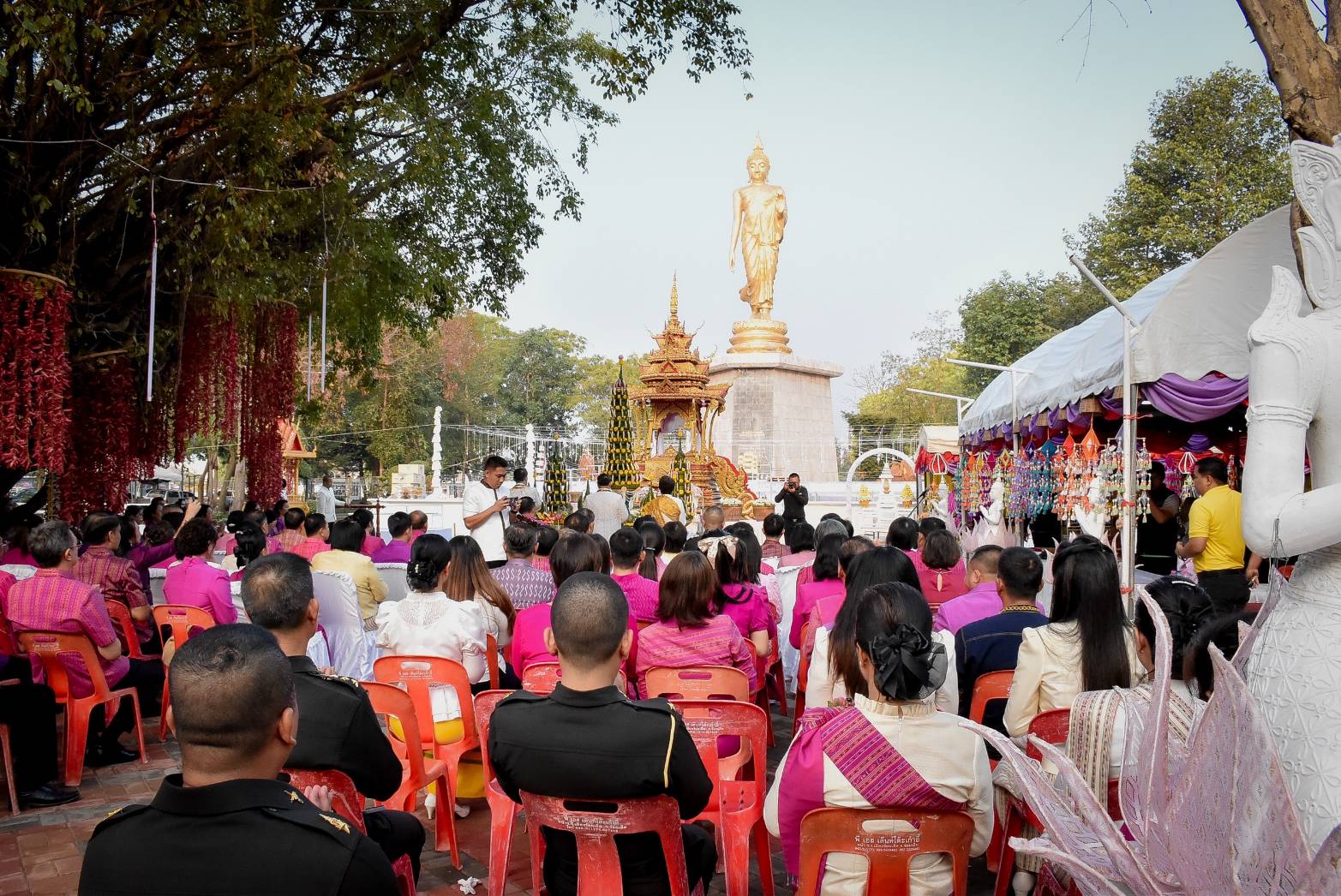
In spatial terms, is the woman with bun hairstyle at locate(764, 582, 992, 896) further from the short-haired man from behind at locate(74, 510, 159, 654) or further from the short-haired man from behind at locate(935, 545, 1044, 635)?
the short-haired man from behind at locate(74, 510, 159, 654)

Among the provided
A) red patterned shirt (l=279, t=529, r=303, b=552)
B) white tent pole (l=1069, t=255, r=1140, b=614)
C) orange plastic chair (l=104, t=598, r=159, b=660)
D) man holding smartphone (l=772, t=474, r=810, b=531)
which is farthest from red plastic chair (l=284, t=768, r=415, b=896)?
man holding smartphone (l=772, t=474, r=810, b=531)

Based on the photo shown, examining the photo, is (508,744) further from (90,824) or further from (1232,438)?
(1232,438)

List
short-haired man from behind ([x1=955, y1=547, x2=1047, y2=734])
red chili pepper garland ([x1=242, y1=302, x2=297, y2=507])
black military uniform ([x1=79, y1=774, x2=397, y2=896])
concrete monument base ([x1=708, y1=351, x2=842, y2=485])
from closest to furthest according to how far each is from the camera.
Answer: black military uniform ([x1=79, y1=774, x2=397, y2=896]) → short-haired man from behind ([x1=955, y1=547, x2=1047, y2=734]) → red chili pepper garland ([x1=242, y1=302, x2=297, y2=507]) → concrete monument base ([x1=708, y1=351, x2=842, y2=485])

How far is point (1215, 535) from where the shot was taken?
6699mm

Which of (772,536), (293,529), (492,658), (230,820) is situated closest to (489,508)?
(293,529)

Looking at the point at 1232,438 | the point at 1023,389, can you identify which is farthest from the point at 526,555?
the point at 1232,438

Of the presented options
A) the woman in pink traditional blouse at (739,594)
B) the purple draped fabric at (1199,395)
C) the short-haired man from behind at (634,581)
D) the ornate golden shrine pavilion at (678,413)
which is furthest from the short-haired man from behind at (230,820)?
the ornate golden shrine pavilion at (678,413)

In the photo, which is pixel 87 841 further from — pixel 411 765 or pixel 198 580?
pixel 198 580

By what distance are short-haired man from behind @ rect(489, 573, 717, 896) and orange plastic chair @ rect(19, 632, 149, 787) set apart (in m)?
3.54

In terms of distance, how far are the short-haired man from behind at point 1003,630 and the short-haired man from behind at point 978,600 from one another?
17.8 inches

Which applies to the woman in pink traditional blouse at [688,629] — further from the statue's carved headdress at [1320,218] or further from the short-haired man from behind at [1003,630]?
the statue's carved headdress at [1320,218]

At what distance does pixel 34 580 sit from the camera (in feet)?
16.5

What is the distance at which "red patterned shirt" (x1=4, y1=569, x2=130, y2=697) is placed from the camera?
16.5 feet

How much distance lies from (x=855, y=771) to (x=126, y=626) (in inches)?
207
